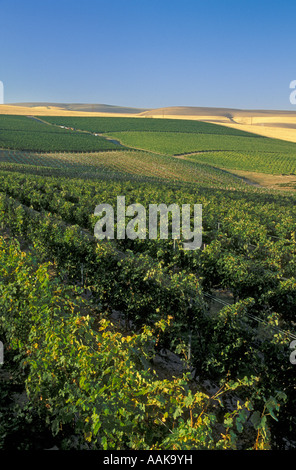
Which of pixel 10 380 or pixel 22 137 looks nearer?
pixel 10 380

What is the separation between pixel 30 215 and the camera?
736 inches

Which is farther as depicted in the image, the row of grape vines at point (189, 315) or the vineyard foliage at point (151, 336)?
the row of grape vines at point (189, 315)

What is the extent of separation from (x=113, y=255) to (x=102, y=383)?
649cm

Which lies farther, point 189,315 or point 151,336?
point 189,315

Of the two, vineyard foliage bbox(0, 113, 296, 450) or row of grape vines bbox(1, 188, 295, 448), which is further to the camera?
row of grape vines bbox(1, 188, 295, 448)

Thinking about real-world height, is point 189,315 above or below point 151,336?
below

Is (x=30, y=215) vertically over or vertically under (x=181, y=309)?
over

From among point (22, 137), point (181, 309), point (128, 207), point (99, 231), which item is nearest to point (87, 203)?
point (128, 207)
